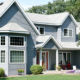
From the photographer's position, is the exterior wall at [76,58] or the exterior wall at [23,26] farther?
the exterior wall at [76,58]

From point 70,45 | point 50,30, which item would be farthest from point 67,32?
point 50,30

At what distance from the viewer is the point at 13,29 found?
3080 cm

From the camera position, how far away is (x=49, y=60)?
38.7 m

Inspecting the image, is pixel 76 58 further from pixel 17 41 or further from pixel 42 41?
pixel 17 41

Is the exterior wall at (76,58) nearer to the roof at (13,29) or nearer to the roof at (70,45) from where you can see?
the roof at (70,45)

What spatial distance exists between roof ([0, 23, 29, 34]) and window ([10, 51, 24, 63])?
8.23 feet

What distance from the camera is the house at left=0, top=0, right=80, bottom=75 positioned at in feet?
101

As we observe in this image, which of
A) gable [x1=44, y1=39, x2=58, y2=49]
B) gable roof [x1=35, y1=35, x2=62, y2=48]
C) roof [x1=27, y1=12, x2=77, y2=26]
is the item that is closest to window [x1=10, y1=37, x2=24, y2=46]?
gable roof [x1=35, y1=35, x2=62, y2=48]

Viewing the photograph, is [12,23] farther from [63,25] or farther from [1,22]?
[63,25]

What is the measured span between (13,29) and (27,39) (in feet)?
10.8

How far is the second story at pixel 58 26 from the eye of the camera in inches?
1539

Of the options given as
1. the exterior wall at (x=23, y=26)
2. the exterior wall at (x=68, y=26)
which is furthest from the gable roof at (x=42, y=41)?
the exterior wall at (x=68, y=26)

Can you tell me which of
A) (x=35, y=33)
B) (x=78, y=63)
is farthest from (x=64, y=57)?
(x=35, y=33)

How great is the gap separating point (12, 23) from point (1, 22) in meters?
1.36
